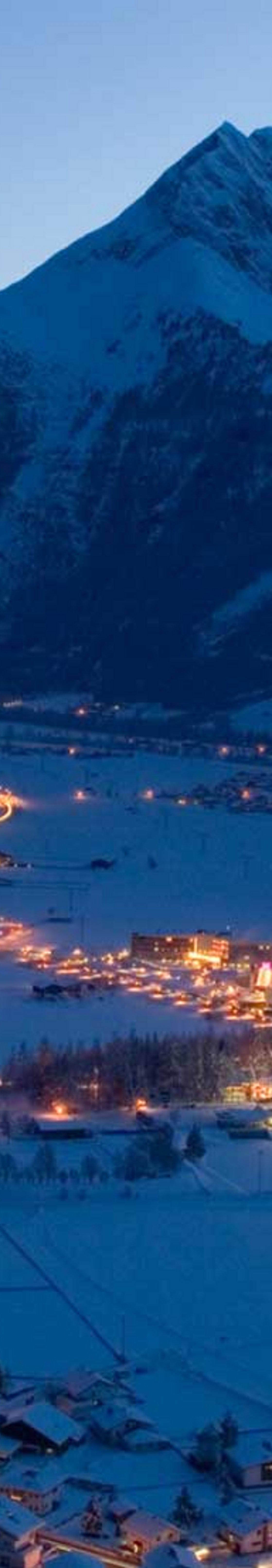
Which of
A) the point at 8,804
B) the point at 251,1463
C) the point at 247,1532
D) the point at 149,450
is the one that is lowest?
the point at 247,1532

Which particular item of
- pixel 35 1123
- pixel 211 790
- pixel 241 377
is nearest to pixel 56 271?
pixel 241 377

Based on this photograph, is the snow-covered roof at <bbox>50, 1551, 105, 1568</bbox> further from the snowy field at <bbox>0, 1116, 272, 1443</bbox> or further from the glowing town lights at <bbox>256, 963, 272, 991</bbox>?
the glowing town lights at <bbox>256, 963, 272, 991</bbox>

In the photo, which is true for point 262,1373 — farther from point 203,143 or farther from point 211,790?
point 203,143

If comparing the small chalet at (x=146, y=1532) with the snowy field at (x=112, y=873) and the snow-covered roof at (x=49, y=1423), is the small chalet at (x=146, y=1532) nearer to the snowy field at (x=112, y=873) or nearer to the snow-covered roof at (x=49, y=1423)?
the snow-covered roof at (x=49, y=1423)

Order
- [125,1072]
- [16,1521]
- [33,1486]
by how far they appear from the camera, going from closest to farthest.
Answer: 1. [16,1521]
2. [33,1486]
3. [125,1072]

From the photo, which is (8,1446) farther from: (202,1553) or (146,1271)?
(146,1271)

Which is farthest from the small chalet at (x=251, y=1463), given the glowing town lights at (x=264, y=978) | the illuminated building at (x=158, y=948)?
the illuminated building at (x=158, y=948)

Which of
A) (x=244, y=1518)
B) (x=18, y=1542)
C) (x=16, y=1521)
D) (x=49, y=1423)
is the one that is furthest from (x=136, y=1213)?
(x=18, y=1542)
